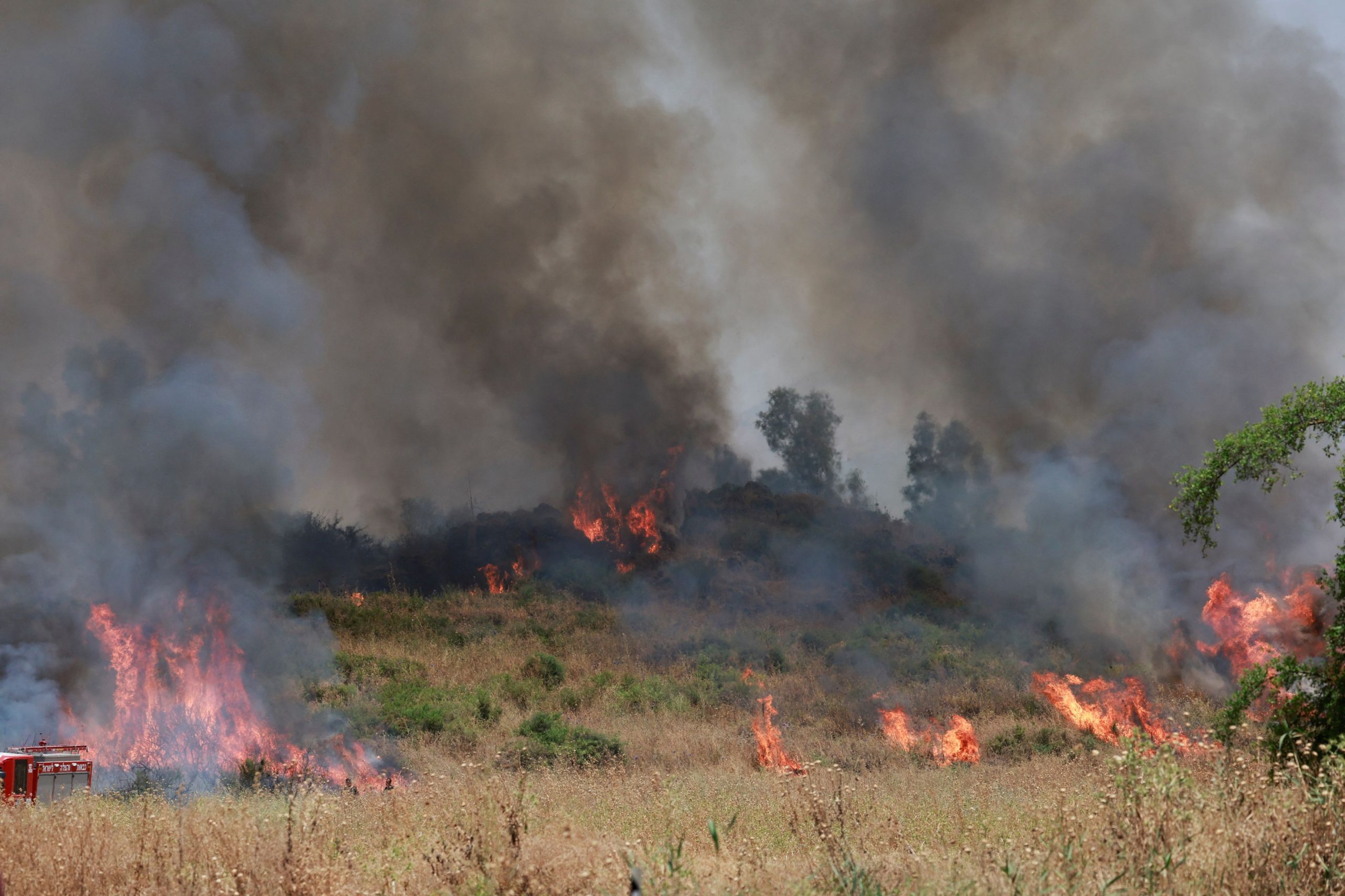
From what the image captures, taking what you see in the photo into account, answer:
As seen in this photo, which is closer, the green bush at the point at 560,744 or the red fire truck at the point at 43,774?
the red fire truck at the point at 43,774

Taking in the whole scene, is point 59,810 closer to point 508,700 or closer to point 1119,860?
point 1119,860

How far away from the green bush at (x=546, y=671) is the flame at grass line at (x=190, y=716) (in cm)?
707

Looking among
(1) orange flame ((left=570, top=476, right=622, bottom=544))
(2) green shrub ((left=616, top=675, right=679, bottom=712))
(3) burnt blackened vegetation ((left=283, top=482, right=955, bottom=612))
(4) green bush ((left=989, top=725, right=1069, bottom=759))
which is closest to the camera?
(4) green bush ((left=989, top=725, right=1069, bottom=759))

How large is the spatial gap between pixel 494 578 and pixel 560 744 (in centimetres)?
2042

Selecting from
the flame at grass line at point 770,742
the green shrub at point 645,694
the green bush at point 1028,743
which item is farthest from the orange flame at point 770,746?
the green bush at point 1028,743

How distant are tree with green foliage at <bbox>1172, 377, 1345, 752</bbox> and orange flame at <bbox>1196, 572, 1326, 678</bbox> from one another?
308 inches

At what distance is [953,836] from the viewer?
23.3 feet

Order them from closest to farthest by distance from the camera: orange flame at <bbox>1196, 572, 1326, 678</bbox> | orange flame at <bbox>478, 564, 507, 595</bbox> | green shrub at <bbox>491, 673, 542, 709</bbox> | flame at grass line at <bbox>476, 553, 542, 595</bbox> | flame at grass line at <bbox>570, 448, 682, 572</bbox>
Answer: orange flame at <bbox>1196, 572, 1326, 678</bbox>
green shrub at <bbox>491, 673, 542, 709</bbox>
orange flame at <bbox>478, 564, 507, 595</bbox>
flame at grass line at <bbox>476, 553, 542, 595</bbox>
flame at grass line at <bbox>570, 448, 682, 572</bbox>

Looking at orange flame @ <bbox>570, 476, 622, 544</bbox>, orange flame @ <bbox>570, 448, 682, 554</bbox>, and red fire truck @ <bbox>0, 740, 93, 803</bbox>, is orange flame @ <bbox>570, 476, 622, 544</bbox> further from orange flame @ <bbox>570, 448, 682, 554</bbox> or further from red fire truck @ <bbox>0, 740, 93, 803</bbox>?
red fire truck @ <bbox>0, 740, 93, 803</bbox>

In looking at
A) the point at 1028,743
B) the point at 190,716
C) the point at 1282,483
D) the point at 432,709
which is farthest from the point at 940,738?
the point at 190,716

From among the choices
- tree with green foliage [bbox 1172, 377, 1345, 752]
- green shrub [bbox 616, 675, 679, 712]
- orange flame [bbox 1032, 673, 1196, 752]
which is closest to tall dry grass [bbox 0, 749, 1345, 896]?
tree with green foliage [bbox 1172, 377, 1345, 752]

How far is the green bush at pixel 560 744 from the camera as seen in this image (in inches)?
544

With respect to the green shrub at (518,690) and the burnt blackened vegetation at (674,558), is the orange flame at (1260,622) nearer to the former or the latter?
the burnt blackened vegetation at (674,558)

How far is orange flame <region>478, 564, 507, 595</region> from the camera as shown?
3347 cm
